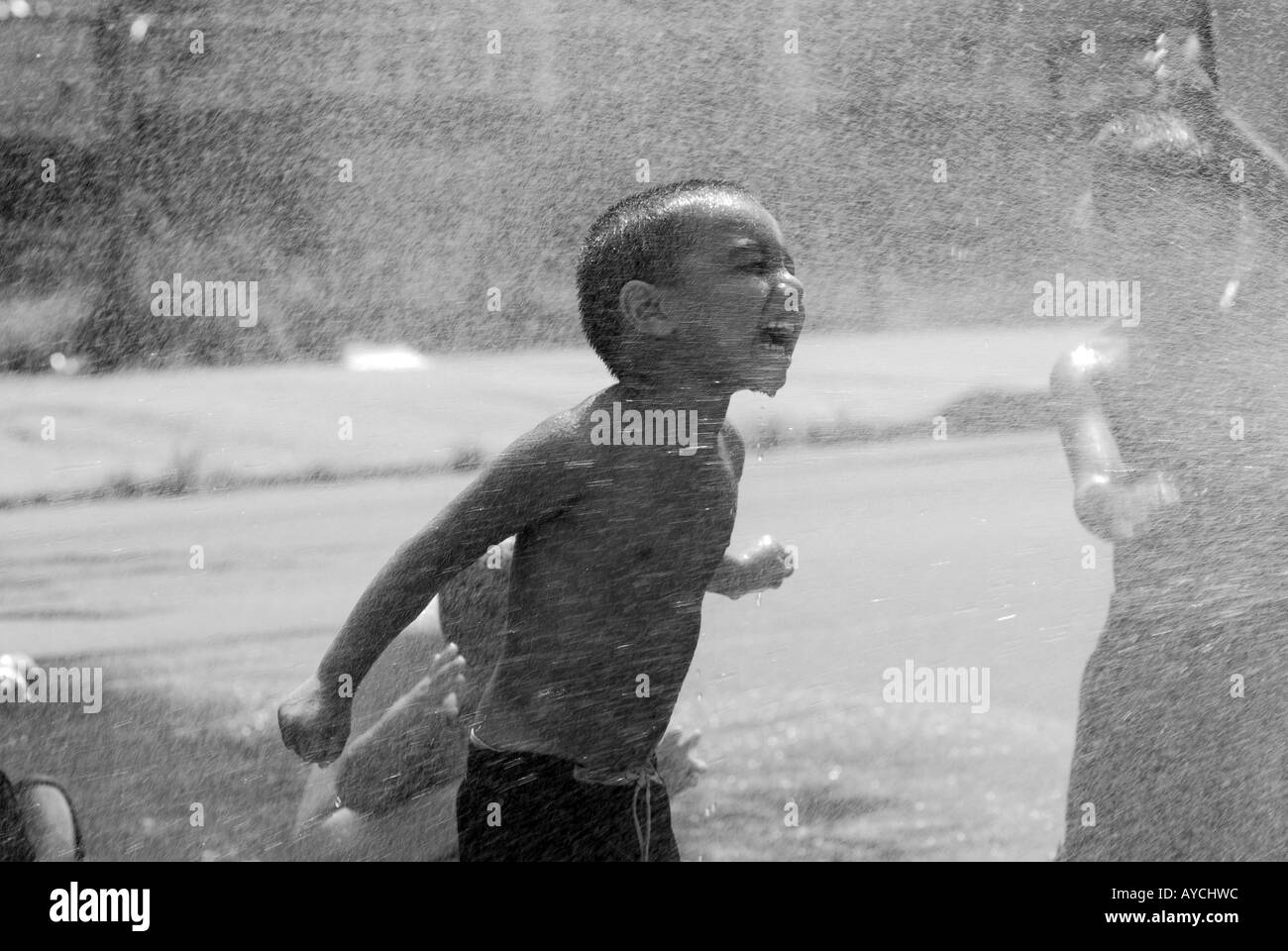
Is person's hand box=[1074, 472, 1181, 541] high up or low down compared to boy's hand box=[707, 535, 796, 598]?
up

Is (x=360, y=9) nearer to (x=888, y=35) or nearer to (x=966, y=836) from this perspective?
(x=888, y=35)

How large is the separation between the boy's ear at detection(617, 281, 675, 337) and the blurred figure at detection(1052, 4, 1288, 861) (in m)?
0.67

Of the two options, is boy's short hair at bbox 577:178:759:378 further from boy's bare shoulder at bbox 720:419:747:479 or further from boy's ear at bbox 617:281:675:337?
boy's bare shoulder at bbox 720:419:747:479

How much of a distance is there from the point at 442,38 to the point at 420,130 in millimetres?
154

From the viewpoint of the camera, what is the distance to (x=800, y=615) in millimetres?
1774

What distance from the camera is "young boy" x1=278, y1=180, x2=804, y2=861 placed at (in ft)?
5.42

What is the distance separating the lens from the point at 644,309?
1.66 m

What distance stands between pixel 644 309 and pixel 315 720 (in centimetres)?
→ 81

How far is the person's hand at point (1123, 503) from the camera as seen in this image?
1.78 meters

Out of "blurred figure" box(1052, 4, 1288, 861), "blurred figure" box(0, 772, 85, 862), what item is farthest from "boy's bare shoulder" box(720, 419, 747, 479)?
"blurred figure" box(0, 772, 85, 862)

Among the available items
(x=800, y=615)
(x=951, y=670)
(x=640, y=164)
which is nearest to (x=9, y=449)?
(x=640, y=164)

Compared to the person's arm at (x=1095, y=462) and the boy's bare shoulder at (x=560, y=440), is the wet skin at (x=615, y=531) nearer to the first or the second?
the boy's bare shoulder at (x=560, y=440)

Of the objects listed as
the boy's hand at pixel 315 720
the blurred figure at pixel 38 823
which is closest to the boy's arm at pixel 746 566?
the boy's hand at pixel 315 720

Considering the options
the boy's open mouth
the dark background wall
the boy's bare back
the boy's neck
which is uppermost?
the dark background wall
